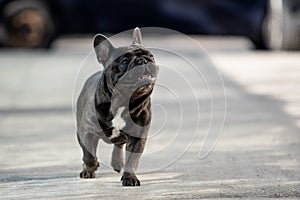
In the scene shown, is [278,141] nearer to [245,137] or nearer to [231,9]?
[245,137]

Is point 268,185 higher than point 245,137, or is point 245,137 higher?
point 268,185

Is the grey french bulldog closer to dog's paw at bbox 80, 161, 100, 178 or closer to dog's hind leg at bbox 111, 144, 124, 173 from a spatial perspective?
dog's paw at bbox 80, 161, 100, 178

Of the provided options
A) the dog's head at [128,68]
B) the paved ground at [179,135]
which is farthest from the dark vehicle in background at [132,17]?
the dog's head at [128,68]

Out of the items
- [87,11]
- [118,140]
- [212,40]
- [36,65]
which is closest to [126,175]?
[118,140]

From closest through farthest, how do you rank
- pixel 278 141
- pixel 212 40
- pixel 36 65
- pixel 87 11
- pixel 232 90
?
pixel 278 141, pixel 232 90, pixel 36 65, pixel 87 11, pixel 212 40

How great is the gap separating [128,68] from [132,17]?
11.4 meters

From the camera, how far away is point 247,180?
6828mm

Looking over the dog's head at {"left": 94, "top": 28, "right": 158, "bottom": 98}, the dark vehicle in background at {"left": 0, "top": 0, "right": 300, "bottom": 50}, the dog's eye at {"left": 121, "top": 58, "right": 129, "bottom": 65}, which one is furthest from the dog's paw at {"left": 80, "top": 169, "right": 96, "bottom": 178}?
the dark vehicle in background at {"left": 0, "top": 0, "right": 300, "bottom": 50}

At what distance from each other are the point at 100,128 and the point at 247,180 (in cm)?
108

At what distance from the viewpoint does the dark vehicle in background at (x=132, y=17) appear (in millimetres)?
17594

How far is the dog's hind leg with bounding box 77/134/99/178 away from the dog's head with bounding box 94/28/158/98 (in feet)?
1.34

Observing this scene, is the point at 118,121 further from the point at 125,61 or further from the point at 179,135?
the point at 179,135

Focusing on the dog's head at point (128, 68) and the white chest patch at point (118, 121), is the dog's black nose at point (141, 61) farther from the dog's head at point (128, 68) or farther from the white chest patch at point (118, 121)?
the white chest patch at point (118, 121)

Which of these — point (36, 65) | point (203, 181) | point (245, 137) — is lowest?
point (36, 65)
